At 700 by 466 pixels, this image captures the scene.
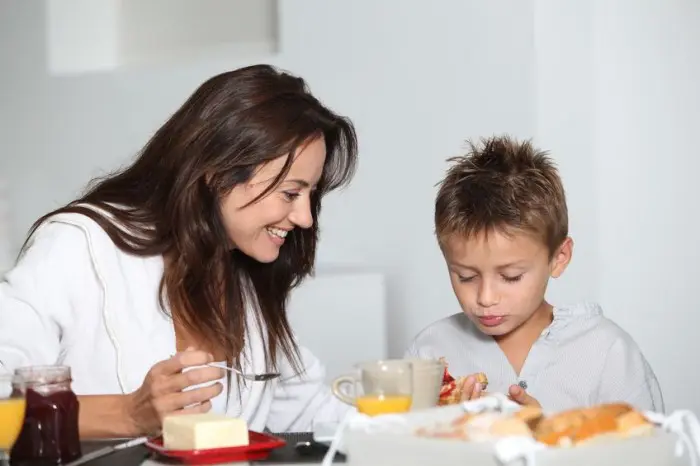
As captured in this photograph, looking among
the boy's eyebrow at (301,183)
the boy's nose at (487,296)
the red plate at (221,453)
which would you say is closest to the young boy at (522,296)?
the boy's nose at (487,296)

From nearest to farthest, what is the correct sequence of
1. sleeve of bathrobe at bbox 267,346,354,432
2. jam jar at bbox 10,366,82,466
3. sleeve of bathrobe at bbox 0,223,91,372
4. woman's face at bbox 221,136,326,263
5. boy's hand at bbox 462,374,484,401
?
jam jar at bbox 10,366,82,466, boy's hand at bbox 462,374,484,401, sleeve of bathrobe at bbox 0,223,91,372, woman's face at bbox 221,136,326,263, sleeve of bathrobe at bbox 267,346,354,432

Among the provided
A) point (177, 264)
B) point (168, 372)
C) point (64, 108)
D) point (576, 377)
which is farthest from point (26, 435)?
point (64, 108)

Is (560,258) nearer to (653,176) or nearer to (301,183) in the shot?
(301,183)

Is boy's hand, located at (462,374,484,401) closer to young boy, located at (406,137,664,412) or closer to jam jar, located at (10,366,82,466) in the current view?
young boy, located at (406,137,664,412)

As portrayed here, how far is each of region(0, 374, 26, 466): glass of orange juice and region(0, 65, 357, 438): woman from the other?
1.70ft

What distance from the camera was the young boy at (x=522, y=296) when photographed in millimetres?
2027

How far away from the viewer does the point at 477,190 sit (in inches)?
83.1

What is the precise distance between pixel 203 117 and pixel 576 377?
36.1 inches

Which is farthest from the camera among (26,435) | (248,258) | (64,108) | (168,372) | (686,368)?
(64,108)

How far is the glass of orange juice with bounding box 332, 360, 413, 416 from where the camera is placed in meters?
1.27

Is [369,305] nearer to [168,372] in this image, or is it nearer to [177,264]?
[177,264]

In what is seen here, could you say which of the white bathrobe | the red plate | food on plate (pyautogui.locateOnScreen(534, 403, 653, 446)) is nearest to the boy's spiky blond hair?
the white bathrobe

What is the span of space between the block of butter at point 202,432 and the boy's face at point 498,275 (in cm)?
76

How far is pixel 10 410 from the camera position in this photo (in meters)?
1.33
